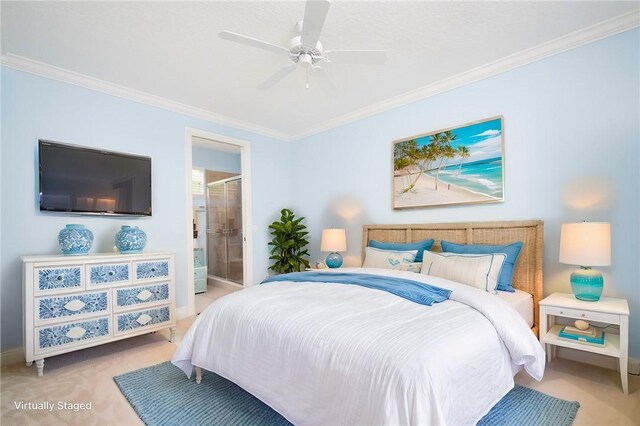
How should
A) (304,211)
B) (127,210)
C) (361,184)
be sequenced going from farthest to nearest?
(304,211)
(361,184)
(127,210)

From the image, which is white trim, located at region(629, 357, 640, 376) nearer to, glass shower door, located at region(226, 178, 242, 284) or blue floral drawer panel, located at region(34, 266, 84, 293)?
blue floral drawer panel, located at region(34, 266, 84, 293)

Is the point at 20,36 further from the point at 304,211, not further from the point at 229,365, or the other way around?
the point at 304,211

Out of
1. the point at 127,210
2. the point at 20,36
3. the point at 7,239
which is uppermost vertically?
the point at 20,36

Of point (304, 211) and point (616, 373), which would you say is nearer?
point (616, 373)

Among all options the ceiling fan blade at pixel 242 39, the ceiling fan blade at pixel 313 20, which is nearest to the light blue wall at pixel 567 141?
the ceiling fan blade at pixel 313 20

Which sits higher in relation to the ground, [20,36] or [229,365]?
[20,36]

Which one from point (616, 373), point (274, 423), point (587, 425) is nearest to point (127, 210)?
point (274, 423)

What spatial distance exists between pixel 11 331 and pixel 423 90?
4.52 meters

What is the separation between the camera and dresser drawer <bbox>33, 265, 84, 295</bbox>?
2459mm

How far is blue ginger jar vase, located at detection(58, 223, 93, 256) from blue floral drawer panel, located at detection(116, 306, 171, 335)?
66cm

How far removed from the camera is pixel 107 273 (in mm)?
2781

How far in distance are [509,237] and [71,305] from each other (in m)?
3.77

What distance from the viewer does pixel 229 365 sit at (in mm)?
1941

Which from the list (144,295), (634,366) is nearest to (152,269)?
(144,295)
